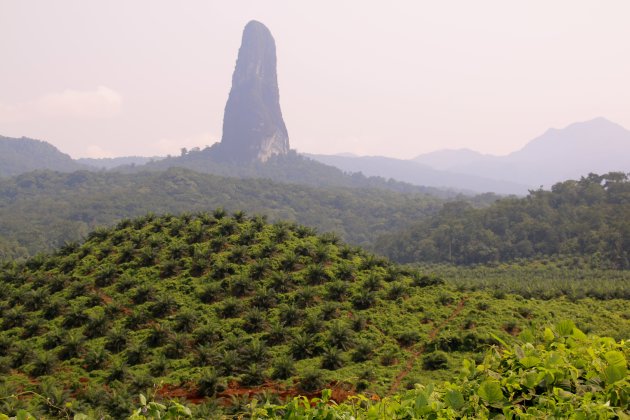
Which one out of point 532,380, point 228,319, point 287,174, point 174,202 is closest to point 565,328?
point 532,380

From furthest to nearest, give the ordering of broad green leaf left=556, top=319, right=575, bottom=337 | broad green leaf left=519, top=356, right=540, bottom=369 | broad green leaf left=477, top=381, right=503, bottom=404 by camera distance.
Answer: broad green leaf left=556, top=319, right=575, bottom=337 → broad green leaf left=519, top=356, right=540, bottom=369 → broad green leaf left=477, top=381, right=503, bottom=404

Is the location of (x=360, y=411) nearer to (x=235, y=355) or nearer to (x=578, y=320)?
(x=235, y=355)

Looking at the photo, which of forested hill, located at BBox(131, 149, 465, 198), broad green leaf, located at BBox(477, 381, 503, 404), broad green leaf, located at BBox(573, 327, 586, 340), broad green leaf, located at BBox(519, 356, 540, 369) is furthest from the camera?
forested hill, located at BBox(131, 149, 465, 198)

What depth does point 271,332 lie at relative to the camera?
43.4 ft

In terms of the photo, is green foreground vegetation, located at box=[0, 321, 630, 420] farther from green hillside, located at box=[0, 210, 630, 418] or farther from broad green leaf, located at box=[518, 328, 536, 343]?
green hillside, located at box=[0, 210, 630, 418]

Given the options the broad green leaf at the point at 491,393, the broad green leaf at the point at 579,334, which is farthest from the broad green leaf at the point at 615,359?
the broad green leaf at the point at 491,393

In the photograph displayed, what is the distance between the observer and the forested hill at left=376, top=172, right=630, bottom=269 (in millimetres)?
49938

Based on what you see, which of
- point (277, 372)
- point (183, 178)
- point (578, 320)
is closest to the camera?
point (277, 372)

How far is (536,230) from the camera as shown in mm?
57906

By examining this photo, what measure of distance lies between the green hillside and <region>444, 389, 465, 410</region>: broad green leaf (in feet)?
24.5

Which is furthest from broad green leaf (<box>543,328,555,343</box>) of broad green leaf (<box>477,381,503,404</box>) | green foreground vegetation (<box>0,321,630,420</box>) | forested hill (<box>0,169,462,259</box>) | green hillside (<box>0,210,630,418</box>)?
forested hill (<box>0,169,462,259</box>)

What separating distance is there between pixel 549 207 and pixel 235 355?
62416mm

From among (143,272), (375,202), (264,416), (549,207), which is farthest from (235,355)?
(375,202)

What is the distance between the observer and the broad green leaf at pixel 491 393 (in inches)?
73.4
